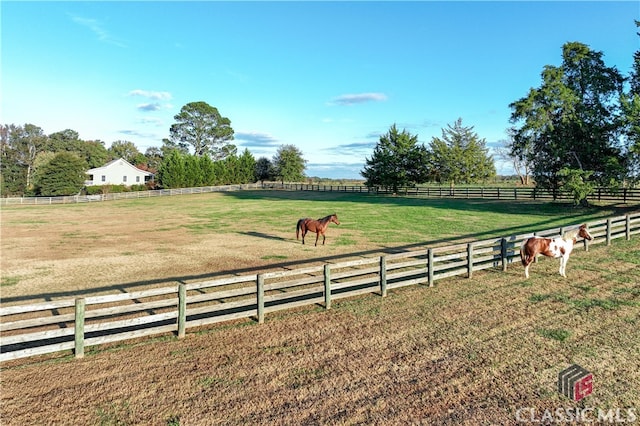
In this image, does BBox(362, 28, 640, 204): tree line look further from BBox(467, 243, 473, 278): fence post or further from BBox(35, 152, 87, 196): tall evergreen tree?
BBox(35, 152, 87, 196): tall evergreen tree

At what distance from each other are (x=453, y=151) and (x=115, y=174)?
57739 mm

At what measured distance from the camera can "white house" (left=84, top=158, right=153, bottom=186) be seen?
6531 cm

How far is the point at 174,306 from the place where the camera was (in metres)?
9.35

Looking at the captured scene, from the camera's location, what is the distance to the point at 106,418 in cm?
500

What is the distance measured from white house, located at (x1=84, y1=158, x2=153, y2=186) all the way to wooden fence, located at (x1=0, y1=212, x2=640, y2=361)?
2546 inches

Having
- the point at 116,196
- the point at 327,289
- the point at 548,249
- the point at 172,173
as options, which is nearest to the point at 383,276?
the point at 327,289

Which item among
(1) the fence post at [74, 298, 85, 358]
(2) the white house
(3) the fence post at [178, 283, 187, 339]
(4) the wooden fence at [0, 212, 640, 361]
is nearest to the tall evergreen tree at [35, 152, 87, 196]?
(2) the white house

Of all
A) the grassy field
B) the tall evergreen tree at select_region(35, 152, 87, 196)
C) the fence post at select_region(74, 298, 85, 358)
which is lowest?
the grassy field

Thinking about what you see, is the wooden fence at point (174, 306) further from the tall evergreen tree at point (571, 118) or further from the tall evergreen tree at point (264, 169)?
the tall evergreen tree at point (264, 169)

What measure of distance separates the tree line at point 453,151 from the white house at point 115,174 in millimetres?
4657

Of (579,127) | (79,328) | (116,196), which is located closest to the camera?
→ (79,328)

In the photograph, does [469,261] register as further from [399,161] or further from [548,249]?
[399,161]

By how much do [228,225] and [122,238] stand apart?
688 centimetres

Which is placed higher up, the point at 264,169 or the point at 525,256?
the point at 264,169
